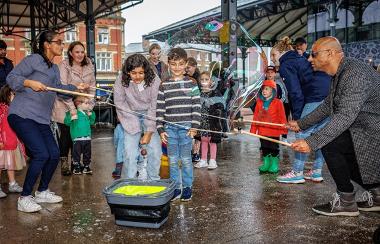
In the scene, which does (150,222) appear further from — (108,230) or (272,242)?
(272,242)

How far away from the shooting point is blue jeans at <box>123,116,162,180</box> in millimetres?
4852

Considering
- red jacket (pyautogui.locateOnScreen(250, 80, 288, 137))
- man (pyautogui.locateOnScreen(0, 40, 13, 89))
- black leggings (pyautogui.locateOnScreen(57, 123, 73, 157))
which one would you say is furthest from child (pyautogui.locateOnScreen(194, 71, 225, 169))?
man (pyautogui.locateOnScreen(0, 40, 13, 89))

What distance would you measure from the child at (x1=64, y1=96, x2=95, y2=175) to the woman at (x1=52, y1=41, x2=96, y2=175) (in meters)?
0.15

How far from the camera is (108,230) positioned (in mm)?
3936

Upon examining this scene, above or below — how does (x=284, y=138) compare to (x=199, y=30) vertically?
below

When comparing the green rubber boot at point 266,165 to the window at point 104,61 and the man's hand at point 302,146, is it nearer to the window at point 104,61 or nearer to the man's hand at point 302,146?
the man's hand at point 302,146

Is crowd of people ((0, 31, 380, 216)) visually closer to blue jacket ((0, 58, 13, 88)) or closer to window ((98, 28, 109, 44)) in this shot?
blue jacket ((0, 58, 13, 88))

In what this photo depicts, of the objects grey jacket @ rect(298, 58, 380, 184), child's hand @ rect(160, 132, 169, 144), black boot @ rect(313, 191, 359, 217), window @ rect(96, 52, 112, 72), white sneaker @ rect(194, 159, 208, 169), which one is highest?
window @ rect(96, 52, 112, 72)

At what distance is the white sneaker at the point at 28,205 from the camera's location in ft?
14.8

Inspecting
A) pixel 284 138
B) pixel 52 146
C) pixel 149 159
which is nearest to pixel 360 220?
pixel 149 159

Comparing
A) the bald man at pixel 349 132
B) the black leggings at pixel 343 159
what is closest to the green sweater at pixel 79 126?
the bald man at pixel 349 132

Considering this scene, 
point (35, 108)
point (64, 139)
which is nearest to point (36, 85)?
point (35, 108)

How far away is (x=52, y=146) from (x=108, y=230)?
4.63 feet

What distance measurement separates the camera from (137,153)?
16.2 ft
